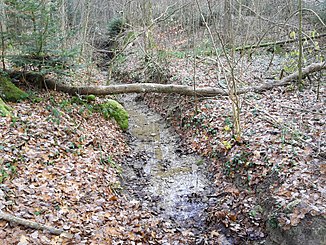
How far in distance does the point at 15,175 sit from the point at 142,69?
40.1 ft

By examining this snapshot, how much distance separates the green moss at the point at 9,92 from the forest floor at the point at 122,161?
279 millimetres

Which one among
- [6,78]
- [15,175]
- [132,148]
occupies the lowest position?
[132,148]

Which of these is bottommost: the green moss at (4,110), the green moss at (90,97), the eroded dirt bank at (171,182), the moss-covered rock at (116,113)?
the eroded dirt bank at (171,182)

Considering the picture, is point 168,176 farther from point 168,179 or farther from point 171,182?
point 171,182

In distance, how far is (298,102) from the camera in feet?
30.9

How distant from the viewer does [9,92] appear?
332 inches

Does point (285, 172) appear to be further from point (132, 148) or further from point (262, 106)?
point (132, 148)

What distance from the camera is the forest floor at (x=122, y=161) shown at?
5098mm

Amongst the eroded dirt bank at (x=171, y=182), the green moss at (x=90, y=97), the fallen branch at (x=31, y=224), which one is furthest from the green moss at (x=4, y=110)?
the fallen branch at (x=31, y=224)

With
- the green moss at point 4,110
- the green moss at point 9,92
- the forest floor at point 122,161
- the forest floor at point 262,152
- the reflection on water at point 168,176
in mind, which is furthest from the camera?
the green moss at point 9,92

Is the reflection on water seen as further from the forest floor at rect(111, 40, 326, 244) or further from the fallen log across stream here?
the fallen log across stream

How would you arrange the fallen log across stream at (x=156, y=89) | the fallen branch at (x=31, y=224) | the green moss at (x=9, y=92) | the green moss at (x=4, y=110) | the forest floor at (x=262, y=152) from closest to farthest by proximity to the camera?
1. the fallen branch at (x=31, y=224)
2. the forest floor at (x=262, y=152)
3. the green moss at (x=4, y=110)
4. the green moss at (x=9, y=92)
5. the fallen log across stream at (x=156, y=89)

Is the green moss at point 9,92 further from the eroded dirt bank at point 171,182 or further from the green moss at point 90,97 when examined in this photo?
the eroded dirt bank at point 171,182

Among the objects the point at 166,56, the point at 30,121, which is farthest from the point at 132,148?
the point at 166,56
